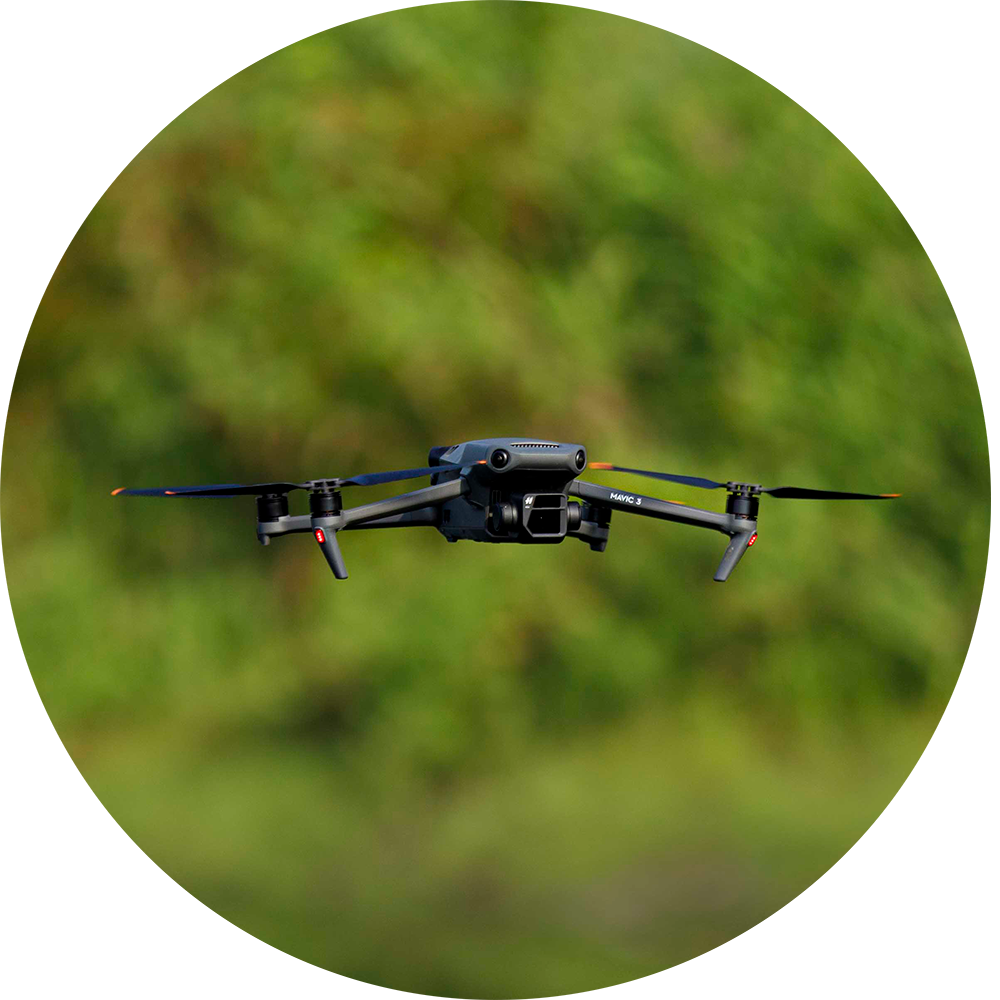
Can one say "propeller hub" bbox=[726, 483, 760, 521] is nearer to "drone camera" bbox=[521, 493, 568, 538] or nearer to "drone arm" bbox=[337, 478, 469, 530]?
"drone camera" bbox=[521, 493, 568, 538]

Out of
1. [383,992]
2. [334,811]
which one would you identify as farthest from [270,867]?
[383,992]

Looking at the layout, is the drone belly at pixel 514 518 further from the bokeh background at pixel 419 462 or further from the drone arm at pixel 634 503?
the bokeh background at pixel 419 462

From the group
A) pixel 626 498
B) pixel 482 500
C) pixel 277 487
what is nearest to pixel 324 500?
pixel 277 487

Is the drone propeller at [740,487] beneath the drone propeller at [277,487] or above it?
above

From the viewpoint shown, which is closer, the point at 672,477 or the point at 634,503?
the point at 634,503

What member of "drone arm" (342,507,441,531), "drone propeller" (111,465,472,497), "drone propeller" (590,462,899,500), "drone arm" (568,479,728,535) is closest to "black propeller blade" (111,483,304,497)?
"drone propeller" (111,465,472,497)

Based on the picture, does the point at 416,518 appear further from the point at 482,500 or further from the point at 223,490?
the point at 223,490

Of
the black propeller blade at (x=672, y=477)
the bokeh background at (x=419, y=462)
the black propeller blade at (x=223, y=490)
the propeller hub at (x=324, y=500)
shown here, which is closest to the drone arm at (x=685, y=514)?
the black propeller blade at (x=672, y=477)

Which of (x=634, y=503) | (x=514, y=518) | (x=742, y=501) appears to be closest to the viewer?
(x=514, y=518)
